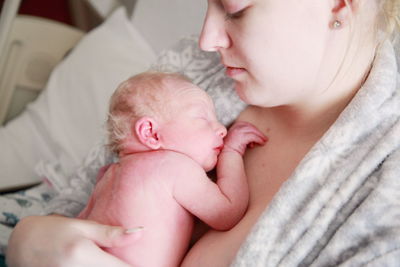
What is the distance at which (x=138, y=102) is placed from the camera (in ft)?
3.38

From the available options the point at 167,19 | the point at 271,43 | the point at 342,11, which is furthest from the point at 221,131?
the point at 167,19

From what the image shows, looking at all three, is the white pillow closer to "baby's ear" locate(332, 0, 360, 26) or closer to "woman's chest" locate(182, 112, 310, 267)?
"woman's chest" locate(182, 112, 310, 267)

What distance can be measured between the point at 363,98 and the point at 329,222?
0.76 feet

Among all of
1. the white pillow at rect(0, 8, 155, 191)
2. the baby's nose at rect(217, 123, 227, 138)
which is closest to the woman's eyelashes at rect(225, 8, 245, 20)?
the baby's nose at rect(217, 123, 227, 138)

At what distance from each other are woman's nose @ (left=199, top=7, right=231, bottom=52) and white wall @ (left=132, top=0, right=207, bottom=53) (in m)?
0.77

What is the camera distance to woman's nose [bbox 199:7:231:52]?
0.94 m

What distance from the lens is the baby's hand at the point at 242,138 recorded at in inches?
42.4

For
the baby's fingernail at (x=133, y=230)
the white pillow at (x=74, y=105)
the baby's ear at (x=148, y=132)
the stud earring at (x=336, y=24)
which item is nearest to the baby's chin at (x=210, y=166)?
the baby's ear at (x=148, y=132)

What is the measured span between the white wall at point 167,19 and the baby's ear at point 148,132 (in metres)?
0.78

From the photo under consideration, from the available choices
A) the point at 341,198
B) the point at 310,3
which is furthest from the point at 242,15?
the point at 341,198

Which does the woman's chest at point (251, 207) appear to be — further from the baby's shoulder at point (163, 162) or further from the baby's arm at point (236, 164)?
the baby's shoulder at point (163, 162)

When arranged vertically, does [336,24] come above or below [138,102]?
above

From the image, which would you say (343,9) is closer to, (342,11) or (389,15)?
(342,11)

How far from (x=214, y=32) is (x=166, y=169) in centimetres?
29
